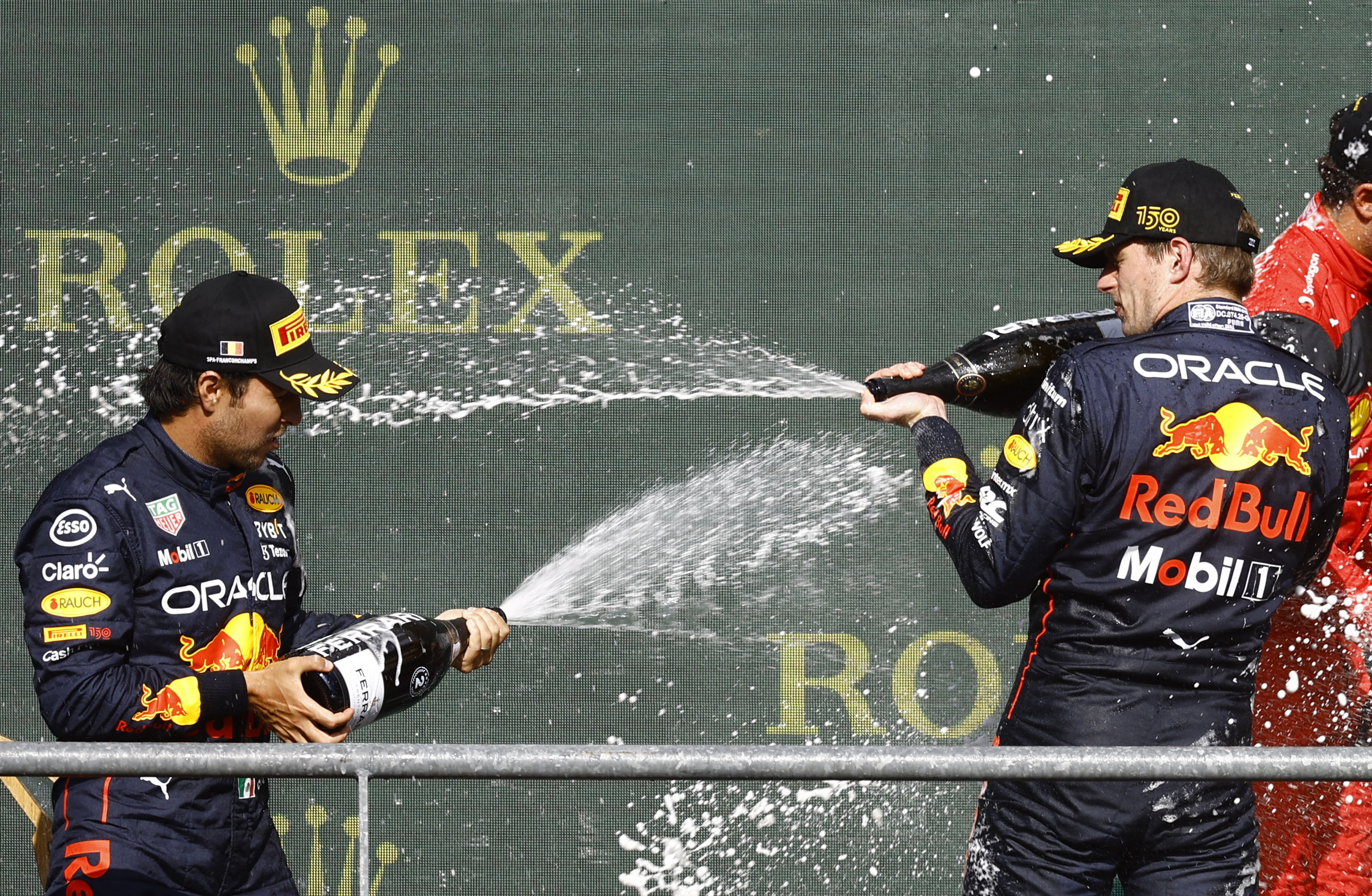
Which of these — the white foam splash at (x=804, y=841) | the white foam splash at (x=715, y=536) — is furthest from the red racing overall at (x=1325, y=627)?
the white foam splash at (x=715, y=536)

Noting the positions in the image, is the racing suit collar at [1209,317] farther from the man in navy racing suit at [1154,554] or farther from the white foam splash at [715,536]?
the white foam splash at [715,536]

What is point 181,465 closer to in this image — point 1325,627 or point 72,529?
point 72,529

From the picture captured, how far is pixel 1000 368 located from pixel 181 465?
4.67 feet

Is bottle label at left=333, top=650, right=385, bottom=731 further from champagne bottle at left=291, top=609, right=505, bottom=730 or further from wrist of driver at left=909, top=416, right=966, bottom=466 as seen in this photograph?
wrist of driver at left=909, top=416, right=966, bottom=466

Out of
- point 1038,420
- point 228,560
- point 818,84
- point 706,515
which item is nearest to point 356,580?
point 706,515

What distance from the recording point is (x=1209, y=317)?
2.03m

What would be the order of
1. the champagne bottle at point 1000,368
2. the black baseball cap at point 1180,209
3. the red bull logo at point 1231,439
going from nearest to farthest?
the red bull logo at point 1231,439 → the black baseball cap at point 1180,209 → the champagne bottle at point 1000,368

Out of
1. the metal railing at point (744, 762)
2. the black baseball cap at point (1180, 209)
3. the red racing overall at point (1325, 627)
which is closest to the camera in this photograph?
the metal railing at point (744, 762)

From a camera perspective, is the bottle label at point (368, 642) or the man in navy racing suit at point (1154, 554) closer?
the man in navy racing suit at point (1154, 554)

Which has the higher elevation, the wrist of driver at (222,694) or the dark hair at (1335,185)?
the dark hair at (1335,185)

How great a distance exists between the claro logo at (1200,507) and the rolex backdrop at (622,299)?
63.2 inches

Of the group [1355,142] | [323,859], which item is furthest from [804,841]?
[1355,142]

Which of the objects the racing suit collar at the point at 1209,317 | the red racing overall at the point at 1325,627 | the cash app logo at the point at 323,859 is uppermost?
the racing suit collar at the point at 1209,317

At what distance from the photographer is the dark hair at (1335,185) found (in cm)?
265
